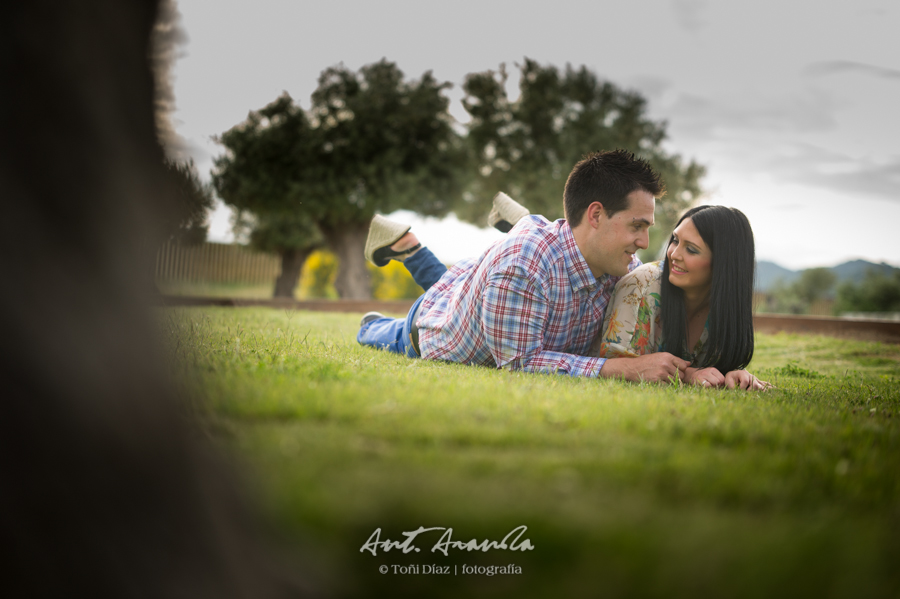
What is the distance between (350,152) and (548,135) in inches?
284

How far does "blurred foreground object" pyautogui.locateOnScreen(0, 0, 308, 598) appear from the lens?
1.03 metres

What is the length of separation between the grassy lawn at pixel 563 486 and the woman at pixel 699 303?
1.24 meters

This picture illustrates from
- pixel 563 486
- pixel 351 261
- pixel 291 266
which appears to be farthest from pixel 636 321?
pixel 291 266

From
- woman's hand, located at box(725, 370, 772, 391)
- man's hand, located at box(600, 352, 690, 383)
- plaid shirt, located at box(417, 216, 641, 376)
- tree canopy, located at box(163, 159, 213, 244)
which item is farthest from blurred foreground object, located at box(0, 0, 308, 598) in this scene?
woman's hand, located at box(725, 370, 772, 391)

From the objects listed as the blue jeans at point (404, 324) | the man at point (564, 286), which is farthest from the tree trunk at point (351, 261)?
the man at point (564, 286)

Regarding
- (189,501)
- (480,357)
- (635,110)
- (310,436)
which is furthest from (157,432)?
(635,110)

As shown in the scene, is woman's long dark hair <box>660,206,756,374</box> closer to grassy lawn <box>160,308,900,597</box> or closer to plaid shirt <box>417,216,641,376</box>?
plaid shirt <box>417,216,641,376</box>

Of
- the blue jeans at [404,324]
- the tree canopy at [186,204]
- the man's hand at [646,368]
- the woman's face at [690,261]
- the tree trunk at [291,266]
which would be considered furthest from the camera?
the tree trunk at [291,266]

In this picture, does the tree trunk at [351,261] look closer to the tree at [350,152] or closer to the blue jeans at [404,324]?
the tree at [350,152]

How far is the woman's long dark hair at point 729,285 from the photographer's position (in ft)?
11.3

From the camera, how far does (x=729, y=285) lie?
344 centimetres

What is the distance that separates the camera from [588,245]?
3.60m

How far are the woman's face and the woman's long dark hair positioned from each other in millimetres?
44

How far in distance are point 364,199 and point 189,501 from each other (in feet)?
57.0
